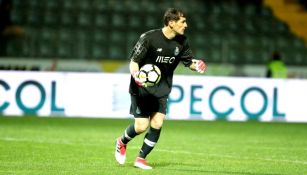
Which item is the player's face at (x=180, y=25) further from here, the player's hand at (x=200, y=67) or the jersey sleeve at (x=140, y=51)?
the player's hand at (x=200, y=67)

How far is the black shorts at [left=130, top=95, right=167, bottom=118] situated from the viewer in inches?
380

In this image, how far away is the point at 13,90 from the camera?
1786 cm

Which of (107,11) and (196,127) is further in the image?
(107,11)

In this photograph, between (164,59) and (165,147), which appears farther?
(165,147)

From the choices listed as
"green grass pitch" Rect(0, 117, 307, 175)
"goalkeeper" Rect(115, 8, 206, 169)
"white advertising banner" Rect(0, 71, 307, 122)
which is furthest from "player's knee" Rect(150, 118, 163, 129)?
"white advertising banner" Rect(0, 71, 307, 122)

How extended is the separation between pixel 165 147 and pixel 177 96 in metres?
5.97

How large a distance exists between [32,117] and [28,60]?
388cm

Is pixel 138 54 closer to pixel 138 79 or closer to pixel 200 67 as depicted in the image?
pixel 138 79

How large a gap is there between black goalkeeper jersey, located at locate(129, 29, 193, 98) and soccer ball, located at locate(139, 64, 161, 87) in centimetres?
28

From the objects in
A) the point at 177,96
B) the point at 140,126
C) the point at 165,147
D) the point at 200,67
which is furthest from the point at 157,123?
the point at 177,96

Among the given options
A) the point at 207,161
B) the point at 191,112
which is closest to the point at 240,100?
the point at 191,112

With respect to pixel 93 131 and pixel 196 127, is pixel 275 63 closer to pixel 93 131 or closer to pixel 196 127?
pixel 196 127

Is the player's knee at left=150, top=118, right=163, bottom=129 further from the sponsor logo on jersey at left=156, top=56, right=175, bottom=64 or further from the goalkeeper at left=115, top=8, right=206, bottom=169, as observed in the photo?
the sponsor logo on jersey at left=156, top=56, right=175, bottom=64

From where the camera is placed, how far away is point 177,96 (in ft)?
60.5
